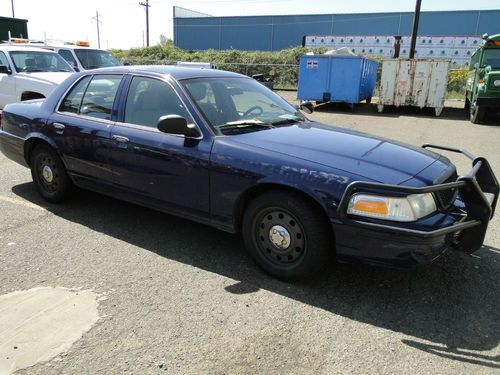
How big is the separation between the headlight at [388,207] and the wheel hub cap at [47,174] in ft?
11.7

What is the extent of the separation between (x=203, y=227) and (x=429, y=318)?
2.42 meters

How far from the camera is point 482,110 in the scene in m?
14.0

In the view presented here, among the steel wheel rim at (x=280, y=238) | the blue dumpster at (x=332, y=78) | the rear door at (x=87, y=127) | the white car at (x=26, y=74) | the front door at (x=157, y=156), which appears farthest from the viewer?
the blue dumpster at (x=332, y=78)

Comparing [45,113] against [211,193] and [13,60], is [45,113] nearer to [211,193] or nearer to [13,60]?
[211,193]

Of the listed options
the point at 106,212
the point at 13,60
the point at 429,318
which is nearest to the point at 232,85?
the point at 106,212

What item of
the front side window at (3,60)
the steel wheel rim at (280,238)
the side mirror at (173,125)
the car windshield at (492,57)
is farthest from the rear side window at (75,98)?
the car windshield at (492,57)

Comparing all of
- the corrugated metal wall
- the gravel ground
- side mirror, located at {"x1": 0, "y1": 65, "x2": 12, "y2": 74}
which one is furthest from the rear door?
the corrugated metal wall

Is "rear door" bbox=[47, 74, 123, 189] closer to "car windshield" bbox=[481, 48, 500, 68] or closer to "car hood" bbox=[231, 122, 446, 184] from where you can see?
"car hood" bbox=[231, 122, 446, 184]

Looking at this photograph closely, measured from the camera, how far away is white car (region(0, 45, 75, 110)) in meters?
9.82

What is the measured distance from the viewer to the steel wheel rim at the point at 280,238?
3.39 metres

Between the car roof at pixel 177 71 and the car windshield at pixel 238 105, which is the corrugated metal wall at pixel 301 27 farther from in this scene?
the car roof at pixel 177 71

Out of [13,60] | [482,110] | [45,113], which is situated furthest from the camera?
[482,110]

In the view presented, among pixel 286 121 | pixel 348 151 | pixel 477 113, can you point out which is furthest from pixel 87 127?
pixel 477 113

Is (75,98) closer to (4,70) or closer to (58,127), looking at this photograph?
(58,127)
